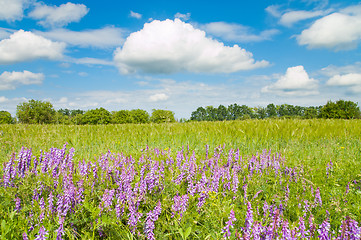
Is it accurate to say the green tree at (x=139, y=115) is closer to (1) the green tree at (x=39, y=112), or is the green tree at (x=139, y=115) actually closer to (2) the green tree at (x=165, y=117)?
(2) the green tree at (x=165, y=117)

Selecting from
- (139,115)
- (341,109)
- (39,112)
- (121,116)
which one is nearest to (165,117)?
(39,112)

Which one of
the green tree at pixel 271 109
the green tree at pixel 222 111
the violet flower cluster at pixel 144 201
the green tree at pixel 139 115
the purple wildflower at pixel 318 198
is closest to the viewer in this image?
the violet flower cluster at pixel 144 201

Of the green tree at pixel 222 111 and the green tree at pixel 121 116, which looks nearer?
the green tree at pixel 121 116

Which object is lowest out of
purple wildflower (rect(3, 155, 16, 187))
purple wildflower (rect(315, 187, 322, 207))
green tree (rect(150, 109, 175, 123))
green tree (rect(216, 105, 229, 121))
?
purple wildflower (rect(315, 187, 322, 207))

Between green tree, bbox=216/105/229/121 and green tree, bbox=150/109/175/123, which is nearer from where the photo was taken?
green tree, bbox=150/109/175/123

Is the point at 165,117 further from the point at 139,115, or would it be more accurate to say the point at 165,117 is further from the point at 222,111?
the point at 222,111

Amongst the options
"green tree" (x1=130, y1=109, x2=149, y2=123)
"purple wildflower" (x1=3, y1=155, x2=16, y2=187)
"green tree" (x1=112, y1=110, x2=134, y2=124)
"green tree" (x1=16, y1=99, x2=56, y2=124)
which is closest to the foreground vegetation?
"purple wildflower" (x1=3, y1=155, x2=16, y2=187)

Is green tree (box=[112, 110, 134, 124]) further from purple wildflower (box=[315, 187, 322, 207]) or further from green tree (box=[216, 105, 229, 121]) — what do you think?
purple wildflower (box=[315, 187, 322, 207])

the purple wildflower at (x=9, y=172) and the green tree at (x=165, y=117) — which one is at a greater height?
the green tree at (x=165, y=117)

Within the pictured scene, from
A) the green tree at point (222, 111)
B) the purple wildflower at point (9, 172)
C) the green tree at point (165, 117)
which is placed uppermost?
the green tree at point (222, 111)

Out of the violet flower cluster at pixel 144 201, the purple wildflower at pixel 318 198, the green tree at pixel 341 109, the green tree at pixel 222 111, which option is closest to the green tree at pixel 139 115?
the green tree at pixel 341 109

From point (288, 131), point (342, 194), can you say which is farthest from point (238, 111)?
point (342, 194)

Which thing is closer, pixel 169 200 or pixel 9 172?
pixel 169 200

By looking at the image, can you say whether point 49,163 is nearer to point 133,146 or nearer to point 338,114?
point 133,146
